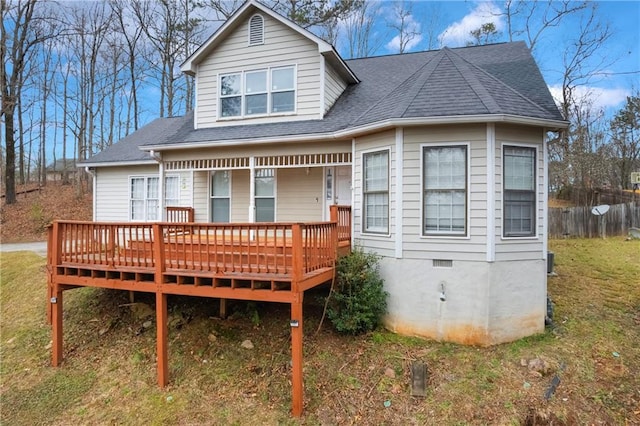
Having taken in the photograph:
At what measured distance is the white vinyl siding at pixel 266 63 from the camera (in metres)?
9.16

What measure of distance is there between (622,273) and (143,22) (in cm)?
2585

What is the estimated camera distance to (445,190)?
21.2 feet

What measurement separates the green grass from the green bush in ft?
0.93

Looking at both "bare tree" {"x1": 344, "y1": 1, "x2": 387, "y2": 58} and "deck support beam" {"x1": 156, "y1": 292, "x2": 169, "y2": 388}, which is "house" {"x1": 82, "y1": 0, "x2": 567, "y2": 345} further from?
"bare tree" {"x1": 344, "y1": 1, "x2": 387, "y2": 58}

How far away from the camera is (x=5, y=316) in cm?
881

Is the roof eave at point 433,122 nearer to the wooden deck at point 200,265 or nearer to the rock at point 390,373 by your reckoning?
the wooden deck at point 200,265

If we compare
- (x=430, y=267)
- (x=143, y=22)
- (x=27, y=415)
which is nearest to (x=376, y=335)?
(x=430, y=267)

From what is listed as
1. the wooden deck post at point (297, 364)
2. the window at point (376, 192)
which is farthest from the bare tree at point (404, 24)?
the wooden deck post at point (297, 364)

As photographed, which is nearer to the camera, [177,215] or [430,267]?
[430,267]

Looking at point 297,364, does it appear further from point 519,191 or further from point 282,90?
point 282,90

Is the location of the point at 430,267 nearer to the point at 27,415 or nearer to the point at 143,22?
the point at 27,415

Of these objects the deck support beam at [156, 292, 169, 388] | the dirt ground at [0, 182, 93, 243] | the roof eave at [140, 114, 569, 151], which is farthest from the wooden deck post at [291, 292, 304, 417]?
the dirt ground at [0, 182, 93, 243]

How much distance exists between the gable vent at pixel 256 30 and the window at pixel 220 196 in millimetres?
3471

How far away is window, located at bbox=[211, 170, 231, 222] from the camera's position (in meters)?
10.4
